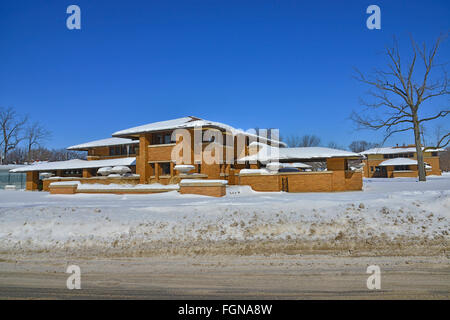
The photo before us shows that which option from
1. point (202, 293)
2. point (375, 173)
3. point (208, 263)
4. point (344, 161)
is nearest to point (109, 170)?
point (344, 161)

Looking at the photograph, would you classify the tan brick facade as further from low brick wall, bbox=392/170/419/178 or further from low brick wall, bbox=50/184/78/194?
low brick wall, bbox=50/184/78/194

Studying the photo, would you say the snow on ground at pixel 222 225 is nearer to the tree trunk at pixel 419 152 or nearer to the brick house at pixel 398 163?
the tree trunk at pixel 419 152

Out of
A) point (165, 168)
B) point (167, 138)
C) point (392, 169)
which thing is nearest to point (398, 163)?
point (392, 169)

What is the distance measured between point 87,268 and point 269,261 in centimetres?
421

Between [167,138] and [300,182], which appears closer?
[300,182]

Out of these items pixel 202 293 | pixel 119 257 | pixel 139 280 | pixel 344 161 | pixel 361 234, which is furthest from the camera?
pixel 344 161

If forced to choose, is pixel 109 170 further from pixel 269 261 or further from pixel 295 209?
pixel 269 261

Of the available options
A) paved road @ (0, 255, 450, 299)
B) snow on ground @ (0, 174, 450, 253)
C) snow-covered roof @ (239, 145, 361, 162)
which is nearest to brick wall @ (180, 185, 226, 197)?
snow on ground @ (0, 174, 450, 253)

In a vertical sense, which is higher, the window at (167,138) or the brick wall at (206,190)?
the window at (167,138)

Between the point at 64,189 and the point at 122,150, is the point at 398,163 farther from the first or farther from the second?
the point at 64,189

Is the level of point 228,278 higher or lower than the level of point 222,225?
lower

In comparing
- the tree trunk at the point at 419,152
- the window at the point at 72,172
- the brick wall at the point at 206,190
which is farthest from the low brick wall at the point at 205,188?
A: the window at the point at 72,172

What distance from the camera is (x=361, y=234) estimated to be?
875 centimetres
